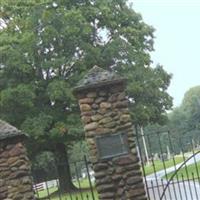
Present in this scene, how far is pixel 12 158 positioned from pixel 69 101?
16.9 m

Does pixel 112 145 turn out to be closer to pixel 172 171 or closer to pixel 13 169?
pixel 13 169

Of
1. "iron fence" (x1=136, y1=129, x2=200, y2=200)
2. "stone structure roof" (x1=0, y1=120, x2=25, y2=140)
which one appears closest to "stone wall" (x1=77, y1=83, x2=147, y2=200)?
"iron fence" (x1=136, y1=129, x2=200, y2=200)

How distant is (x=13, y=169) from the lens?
9.37 m

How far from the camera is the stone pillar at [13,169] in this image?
929 centimetres

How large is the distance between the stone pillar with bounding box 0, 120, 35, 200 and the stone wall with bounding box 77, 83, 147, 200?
47.2 inches

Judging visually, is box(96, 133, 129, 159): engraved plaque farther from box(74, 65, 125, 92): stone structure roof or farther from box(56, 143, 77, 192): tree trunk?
box(56, 143, 77, 192): tree trunk

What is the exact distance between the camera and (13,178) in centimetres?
934

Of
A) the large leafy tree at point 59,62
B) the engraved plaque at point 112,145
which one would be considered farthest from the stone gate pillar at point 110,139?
the large leafy tree at point 59,62

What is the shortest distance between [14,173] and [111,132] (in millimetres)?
1740

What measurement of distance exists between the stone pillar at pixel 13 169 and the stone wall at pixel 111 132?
3.93 feet

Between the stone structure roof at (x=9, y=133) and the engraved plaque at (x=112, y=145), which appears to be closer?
the engraved plaque at (x=112, y=145)

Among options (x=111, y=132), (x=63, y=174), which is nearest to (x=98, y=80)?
(x=111, y=132)

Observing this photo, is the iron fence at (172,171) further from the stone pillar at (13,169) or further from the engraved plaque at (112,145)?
the stone pillar at (13,169)

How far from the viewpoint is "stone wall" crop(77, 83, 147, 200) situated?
887 cm
